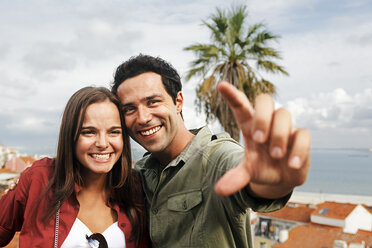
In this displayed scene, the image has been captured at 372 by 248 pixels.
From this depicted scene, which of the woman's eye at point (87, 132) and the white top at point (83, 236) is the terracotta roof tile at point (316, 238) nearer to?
the white top at point (83, 236)

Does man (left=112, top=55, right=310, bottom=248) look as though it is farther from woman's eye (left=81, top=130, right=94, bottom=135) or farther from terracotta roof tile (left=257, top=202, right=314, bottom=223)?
terracotta roof tile (left=257, top=202, right=314, bottom=223)

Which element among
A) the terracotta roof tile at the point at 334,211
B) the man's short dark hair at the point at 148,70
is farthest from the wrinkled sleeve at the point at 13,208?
the terracotta roof tile at the point at 334,211

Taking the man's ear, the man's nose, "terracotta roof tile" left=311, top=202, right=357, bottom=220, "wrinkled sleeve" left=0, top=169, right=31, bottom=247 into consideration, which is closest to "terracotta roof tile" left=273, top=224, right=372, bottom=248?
"terracotta roof tile" left=311, top=202, right=357, bottom=220

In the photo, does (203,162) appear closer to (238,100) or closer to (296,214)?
(238,100)

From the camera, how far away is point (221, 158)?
1.94 meters

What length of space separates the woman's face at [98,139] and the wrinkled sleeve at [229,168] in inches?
28.7

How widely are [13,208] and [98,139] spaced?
786mm

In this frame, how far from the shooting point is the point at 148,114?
249cm

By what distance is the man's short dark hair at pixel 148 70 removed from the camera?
8.77 feet

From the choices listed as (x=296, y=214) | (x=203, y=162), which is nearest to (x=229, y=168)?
(x=203, y=162)

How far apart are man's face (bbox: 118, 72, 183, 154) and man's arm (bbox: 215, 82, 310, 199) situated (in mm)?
1247

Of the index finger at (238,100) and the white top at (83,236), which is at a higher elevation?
the index finger at (238,100)

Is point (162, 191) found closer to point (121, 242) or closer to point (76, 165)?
point (121, 242)

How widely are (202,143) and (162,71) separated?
0.74m
